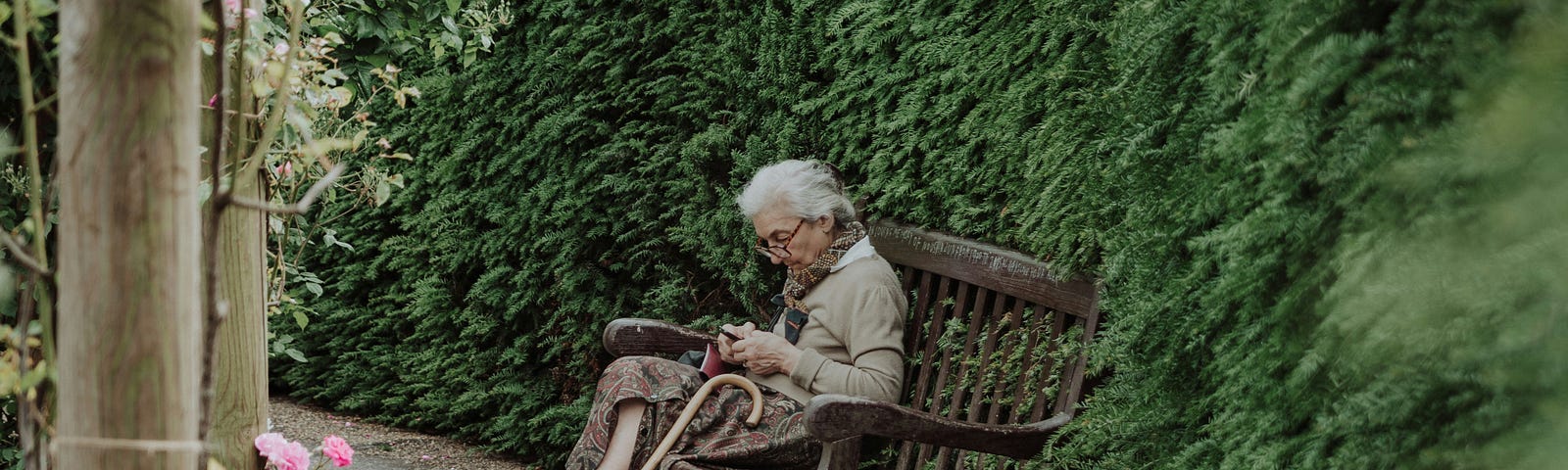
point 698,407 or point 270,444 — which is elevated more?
point 270,444

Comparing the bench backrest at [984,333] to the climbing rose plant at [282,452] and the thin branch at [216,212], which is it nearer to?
the climbing rose plant at [282,452]

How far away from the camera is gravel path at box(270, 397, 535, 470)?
541 cm

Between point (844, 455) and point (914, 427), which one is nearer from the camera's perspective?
point (914, 427)

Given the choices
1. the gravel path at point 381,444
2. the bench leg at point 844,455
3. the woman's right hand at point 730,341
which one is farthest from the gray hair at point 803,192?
the gravel path at point 381,444

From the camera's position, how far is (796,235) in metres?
3.55

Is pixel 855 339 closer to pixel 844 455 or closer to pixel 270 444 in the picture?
pixel 844 455

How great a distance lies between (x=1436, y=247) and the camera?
125cm

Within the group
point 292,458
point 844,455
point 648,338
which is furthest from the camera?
point 648,338

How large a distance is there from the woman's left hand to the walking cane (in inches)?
2.5

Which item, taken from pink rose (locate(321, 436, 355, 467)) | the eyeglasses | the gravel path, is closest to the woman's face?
the eyeglasses

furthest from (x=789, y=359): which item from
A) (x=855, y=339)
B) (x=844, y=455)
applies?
(x=844, y=455)

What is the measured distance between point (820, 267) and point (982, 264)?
568 millimetres

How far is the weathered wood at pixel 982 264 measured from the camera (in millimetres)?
2775

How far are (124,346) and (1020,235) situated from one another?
7.17 ft
